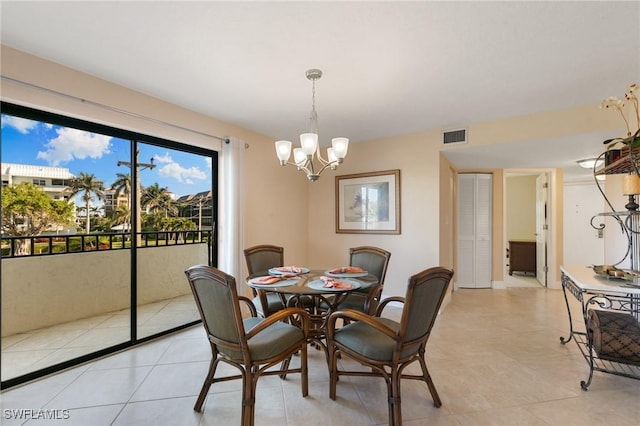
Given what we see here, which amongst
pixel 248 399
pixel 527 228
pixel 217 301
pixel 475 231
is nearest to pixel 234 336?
pixel 217 301

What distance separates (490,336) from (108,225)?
416 cm

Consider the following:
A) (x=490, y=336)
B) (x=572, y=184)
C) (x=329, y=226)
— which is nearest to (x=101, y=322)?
(x=329, y=226)

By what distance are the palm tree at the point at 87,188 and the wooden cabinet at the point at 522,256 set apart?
7468 mm

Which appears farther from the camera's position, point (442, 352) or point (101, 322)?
point (101, 322)

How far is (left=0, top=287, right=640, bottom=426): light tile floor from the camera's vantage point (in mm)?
1802

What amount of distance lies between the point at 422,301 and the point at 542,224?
17.0 feet

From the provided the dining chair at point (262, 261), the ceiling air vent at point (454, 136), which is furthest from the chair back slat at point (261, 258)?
the ceiling air vent at point (454, 136)

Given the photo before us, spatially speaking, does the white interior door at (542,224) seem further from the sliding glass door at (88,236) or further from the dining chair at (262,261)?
the sliding glass door at (88,236)

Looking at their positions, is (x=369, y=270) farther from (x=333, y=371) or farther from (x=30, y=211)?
(x=30, y=211)

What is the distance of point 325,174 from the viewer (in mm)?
4891

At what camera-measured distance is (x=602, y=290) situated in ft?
6.66

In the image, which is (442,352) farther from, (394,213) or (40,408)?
(40,408)

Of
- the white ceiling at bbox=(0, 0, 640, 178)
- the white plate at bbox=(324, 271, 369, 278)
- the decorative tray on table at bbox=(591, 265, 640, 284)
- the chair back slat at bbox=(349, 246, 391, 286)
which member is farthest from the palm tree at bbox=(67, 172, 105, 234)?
the decorative tray on table at bbox=(591, 265, 640, 284)

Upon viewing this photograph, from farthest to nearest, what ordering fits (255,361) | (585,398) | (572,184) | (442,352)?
(572,184) → (442,352) → (585,398) → (255,361)
